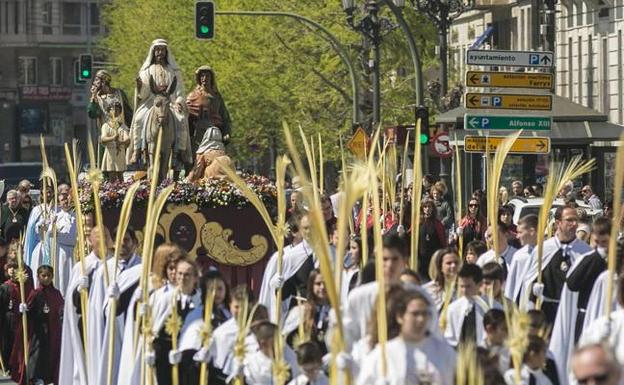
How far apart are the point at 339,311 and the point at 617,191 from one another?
3.05 m

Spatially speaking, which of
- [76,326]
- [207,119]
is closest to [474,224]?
[207,119]

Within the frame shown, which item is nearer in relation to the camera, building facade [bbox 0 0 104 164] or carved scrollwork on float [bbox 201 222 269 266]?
carved scrollwork on float [bbox 201 222 269 266]

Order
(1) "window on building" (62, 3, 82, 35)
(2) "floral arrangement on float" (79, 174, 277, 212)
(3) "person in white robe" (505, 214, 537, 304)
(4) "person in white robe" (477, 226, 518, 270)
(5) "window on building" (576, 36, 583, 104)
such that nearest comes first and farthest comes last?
1. (3) "person in white robe" (505, 214, 537, 304)
2. (4) "person in white robe" (477, 226, 518, 270)
3. (2) "floral arrangement on float" (79, 174, 277, 212)
4. (5) "window on building" (576, 36, 583, 104)
5. (1) "window on building" (62, 3, 82, 35)

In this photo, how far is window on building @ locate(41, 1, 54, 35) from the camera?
11538 centimetres

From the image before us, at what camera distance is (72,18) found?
116688 millimetres

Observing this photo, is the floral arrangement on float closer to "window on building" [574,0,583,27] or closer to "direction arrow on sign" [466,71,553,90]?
"direction arrow on sign" [466,71,553,90]

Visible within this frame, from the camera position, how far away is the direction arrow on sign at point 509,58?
2634 centimetres

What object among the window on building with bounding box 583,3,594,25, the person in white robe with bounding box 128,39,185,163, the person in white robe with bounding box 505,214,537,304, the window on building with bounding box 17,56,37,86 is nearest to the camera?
the person in white robe with bounding box 505,214,537,304

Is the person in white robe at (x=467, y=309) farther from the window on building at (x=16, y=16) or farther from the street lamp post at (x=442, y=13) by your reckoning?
the window on building at (x=16, y=16)

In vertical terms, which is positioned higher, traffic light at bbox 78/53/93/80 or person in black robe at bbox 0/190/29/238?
traffic light at bbox 78/53/93/80

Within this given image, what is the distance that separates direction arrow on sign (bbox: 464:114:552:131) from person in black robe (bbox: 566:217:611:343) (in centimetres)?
1165

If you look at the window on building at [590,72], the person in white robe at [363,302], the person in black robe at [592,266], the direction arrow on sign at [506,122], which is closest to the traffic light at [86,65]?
the window on building at [590,72]

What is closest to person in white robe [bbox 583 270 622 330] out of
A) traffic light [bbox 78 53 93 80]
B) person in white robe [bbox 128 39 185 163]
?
person in white robe [bbox 128 39 185 163]

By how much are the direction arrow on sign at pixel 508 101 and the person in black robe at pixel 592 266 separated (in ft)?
38.6
